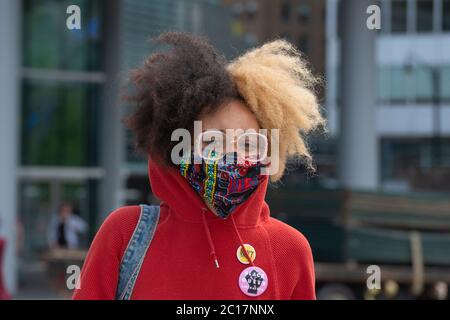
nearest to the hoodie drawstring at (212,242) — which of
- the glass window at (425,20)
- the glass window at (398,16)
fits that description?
the glass window at (398,16)

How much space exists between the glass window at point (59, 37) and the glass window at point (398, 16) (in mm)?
28463

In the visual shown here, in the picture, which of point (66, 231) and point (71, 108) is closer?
point (66, 231)

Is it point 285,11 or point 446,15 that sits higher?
point 446,15

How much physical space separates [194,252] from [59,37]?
17.5 meters

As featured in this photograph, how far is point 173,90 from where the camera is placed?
110 inches

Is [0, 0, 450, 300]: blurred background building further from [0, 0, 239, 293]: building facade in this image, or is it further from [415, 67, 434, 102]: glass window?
[415, 67, 434, 102]: glass window

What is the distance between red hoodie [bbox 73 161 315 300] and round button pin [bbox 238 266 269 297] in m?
0.01

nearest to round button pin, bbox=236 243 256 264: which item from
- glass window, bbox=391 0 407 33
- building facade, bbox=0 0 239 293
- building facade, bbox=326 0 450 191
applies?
building facade, bbox=0 0 239 293

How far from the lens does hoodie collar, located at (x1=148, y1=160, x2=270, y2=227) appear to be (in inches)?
107

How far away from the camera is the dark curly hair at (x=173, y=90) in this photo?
278 cm

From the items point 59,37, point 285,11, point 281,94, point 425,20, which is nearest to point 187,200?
point 281,94

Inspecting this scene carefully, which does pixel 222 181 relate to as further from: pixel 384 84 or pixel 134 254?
pixel 384 84

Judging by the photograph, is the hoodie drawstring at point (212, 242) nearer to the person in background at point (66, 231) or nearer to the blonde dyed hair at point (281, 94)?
the blonde dyed hair at point (281, 94)

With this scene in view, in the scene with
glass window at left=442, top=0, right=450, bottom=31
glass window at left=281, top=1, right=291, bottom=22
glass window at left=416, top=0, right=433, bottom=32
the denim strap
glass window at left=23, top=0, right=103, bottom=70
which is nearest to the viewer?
the denim strap
